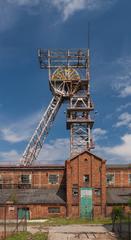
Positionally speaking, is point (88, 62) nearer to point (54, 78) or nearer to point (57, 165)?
point (54, 78)

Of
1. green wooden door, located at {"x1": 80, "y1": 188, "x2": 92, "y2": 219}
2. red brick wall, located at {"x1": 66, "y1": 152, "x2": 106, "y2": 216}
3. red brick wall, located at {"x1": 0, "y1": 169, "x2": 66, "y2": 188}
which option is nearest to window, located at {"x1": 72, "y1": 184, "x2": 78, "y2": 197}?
red brick wall, located at {"x1": 66, "y1": 152, "x2": 106, "y2": 216}

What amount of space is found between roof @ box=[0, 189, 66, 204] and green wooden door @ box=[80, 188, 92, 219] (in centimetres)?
239

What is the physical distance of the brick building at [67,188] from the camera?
48.5 m

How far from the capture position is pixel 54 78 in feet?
215

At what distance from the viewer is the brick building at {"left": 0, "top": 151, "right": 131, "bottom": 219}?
48469 mm

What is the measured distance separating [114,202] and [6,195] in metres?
13.6

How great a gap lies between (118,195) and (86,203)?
5767 mm

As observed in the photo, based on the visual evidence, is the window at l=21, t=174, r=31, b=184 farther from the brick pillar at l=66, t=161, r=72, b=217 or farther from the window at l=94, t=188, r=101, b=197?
the window at l=94, t=188, r=101, b=197

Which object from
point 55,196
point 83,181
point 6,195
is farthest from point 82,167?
point 6,195

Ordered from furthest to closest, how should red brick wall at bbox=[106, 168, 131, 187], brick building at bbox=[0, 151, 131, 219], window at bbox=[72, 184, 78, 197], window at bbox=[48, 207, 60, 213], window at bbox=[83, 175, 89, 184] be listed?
red brick wall at bbox=[106, 168, 131, 187] < window at bbox=[83, 175, 89, 184] < window at bbox=[72, 184, 78, 197] < window at bbox=[48, 207, 60, 213] < brick building at bbox=[0, 151, 131, 219]

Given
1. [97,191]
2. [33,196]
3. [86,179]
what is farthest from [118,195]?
[33,196]

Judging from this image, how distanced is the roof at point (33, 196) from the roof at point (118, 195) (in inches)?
235

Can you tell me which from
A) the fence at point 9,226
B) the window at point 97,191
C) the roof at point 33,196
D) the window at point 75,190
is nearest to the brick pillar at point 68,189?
the window at point 75,190

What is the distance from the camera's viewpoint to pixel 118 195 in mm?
52844
